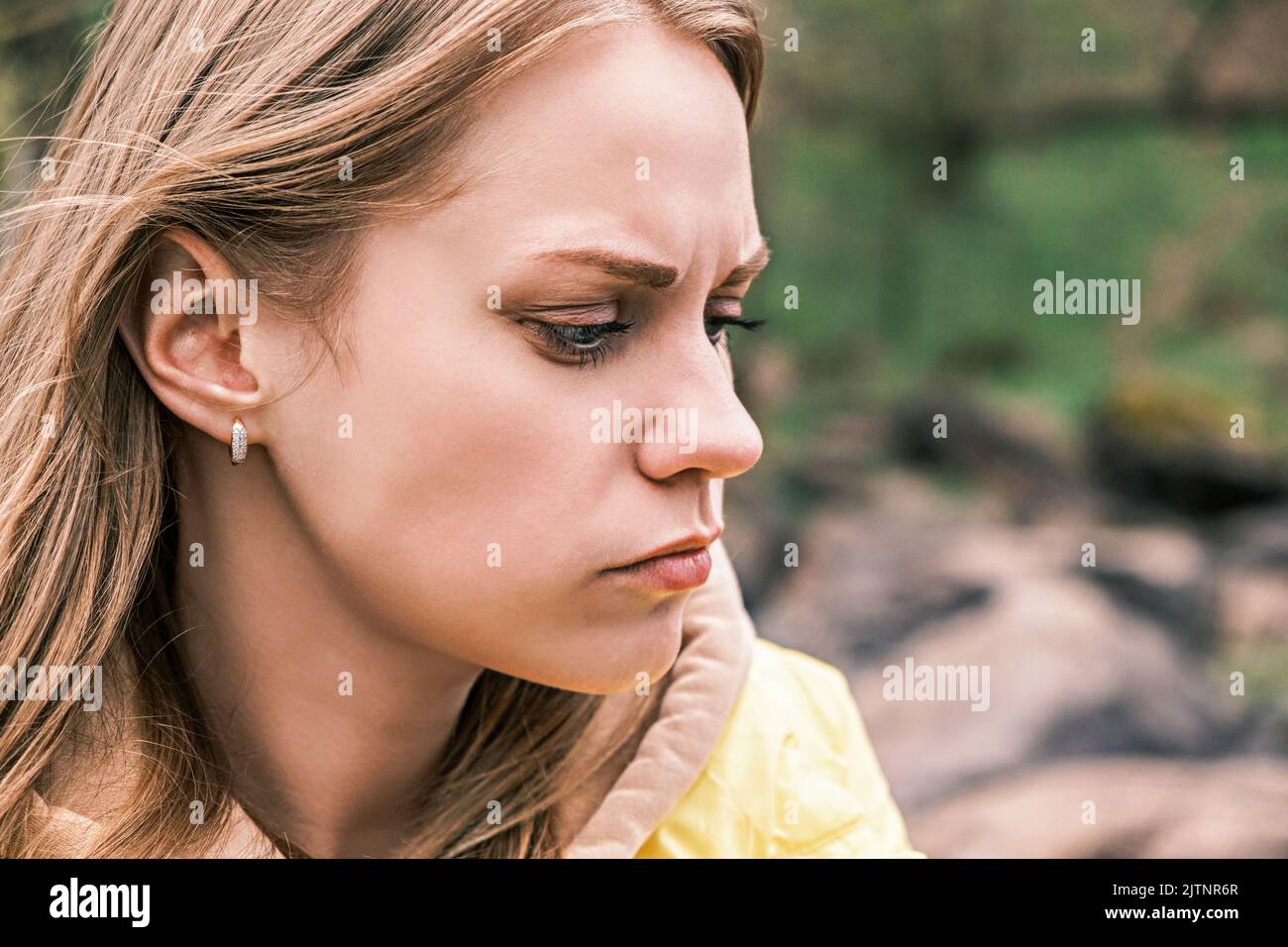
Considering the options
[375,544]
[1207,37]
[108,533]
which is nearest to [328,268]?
[375,544]

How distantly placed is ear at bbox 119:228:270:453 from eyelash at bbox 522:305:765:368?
31 centimetres

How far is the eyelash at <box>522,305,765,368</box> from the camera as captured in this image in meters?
1.37

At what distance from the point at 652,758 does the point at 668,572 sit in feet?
1.05

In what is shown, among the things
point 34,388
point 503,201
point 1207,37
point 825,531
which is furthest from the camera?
point 1207,37

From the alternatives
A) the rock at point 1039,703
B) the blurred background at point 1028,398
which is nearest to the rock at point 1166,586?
the blurred background at point 1028,398

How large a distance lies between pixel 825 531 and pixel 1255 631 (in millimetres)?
1981

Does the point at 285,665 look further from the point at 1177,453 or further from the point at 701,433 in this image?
the point at 1177,453

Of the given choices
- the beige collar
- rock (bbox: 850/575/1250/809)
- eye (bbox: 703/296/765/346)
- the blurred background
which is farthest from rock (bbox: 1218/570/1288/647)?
eye (bbox: 703/296/765/346)

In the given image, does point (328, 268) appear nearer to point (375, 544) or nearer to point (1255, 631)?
point (375, 544)

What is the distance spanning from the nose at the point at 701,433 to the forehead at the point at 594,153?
12 cm

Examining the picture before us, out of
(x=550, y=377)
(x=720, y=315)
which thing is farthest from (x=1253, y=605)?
(x=550, y=377)

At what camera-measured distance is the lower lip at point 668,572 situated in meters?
1.43

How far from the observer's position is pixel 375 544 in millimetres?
1425
